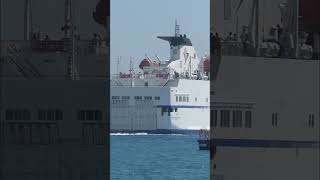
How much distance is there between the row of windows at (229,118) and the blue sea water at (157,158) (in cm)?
929

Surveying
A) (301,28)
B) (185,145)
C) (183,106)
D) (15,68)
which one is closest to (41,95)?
(15,68)

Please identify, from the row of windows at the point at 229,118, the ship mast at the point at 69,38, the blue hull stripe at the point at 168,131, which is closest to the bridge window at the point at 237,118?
the row of windows at the point at 229,118

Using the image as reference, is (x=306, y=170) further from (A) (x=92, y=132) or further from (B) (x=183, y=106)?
(B) (x=183, y=106)

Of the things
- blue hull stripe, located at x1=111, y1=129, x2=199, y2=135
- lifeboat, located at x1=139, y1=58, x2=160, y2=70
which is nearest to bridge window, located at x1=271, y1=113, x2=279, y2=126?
blue hull stripe, located at x1=111, y1=129, x2=199, y2=135

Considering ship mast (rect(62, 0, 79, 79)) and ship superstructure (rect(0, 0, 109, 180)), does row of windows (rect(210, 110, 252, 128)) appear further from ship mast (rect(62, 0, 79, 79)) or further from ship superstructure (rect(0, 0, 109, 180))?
A: ship mast (rect(62, 0, 79, 79))

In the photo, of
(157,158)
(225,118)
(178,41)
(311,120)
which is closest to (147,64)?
(178,41)

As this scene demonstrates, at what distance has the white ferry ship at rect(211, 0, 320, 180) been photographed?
18.9ft

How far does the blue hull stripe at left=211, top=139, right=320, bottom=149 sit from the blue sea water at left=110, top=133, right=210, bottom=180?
9.28 meters

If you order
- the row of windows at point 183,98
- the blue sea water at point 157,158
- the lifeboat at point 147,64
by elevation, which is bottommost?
the blue sea water at point 157,158

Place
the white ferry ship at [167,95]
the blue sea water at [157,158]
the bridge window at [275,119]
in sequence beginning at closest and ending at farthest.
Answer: the bridge window at [275,119], the blue sea water at [157,158], the white ferry ship at [167,95]

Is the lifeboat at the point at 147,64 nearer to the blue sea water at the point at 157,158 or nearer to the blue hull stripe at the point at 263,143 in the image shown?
the blue sea water at the point at 157,158

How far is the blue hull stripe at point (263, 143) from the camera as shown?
5.76 m

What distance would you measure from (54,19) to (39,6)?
0.10 metres

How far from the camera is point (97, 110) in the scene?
18.5 feet
